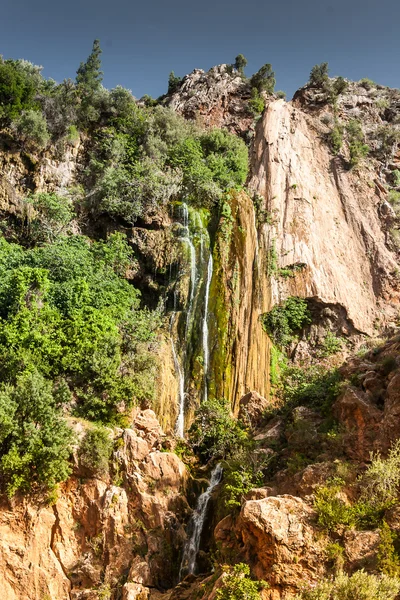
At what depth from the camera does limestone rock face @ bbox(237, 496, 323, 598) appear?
9.62 meters

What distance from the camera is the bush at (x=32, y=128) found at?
27156mm

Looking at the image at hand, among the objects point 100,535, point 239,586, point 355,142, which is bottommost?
point 100,535

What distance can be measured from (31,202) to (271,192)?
16029mm

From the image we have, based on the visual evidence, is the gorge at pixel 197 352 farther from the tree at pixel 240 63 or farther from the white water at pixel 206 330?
the tree at pixel 240 63

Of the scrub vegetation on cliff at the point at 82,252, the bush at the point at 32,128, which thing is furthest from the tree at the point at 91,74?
the bush at the point at 32,128

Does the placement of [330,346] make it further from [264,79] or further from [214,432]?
[264,79]

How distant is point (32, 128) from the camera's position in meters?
27.2

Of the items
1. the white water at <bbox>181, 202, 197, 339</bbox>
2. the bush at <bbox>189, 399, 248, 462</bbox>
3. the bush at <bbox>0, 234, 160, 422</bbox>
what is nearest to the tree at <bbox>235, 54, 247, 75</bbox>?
the white water at <bbox>181, 202, 197, 339</bbox>

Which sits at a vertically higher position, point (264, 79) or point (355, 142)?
point (264, 79)

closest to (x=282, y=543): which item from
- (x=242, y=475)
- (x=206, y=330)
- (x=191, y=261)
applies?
(x=242, y=475)

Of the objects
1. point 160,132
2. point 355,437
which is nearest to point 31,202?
point 160,132

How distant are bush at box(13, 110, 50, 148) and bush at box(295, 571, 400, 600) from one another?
27.5 meters

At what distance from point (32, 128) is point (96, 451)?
69.2 feet

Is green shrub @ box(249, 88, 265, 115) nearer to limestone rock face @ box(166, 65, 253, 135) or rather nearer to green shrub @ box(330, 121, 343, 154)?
limestone rock face @ box(166, 65, 253, 135)
